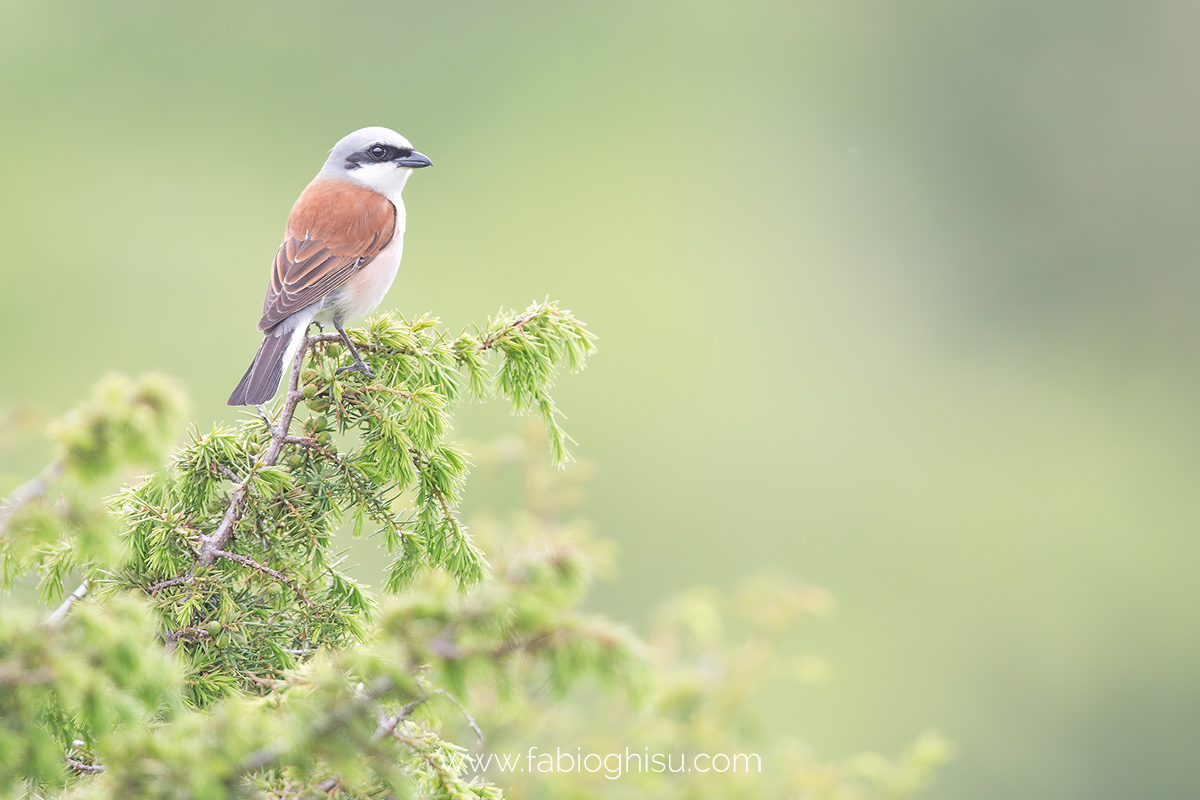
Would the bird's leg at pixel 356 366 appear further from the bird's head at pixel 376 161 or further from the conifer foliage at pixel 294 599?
the bird's head at pixel 376 161

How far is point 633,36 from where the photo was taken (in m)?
77.9

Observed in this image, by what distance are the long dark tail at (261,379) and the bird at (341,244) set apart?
0.01m

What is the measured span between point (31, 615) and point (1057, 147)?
9278 centimetres

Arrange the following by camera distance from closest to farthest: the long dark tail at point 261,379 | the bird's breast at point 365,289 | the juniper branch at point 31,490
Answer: the juniper branch at point 31,490 → the long dark tail at point 261,379 → the bird's breast at point 365,289

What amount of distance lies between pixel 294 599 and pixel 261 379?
4.33ft

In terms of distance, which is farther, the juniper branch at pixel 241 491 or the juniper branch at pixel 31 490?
the juniper branch at pixel 241 491

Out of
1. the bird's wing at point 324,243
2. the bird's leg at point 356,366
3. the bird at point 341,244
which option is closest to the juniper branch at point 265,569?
the bird's leg at point 356,366

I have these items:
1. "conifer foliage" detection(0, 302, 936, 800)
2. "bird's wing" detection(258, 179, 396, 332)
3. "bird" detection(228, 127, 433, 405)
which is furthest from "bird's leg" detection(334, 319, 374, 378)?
"bird's wing" detection(258, 179, 396, 332)

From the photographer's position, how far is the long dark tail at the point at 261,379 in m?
3.27

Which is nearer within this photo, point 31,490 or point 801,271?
point 31,490

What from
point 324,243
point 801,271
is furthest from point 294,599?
point 801,271

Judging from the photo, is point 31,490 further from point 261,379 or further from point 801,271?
point 801,271

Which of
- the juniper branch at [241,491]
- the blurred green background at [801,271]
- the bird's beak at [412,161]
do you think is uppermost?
the blurred green background at [801,271]

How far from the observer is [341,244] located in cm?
427
